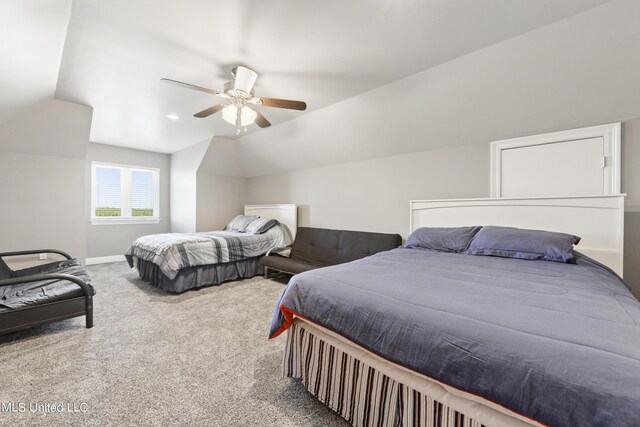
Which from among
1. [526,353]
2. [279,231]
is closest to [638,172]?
[526,353]

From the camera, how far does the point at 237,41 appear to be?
197cm

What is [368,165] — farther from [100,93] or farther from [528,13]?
[100,93]

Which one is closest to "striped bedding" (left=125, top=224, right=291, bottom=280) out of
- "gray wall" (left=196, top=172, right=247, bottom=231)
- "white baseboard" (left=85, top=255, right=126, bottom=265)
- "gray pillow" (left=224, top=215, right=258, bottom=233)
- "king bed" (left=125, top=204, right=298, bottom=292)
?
"king bed" (left=125, top=204, right=298, bottom=292)

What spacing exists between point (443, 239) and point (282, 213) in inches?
119

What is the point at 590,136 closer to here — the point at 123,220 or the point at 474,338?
the point at 474,338

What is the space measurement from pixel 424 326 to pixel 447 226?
2.25m

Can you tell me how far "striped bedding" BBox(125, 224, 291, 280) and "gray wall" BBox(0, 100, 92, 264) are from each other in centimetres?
95

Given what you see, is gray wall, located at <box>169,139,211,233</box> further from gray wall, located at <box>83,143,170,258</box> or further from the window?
the window

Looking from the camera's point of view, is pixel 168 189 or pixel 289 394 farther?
pixel 168 189

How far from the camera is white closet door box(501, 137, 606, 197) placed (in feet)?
7.27

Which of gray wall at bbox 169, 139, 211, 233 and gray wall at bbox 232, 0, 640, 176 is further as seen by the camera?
gray wall at bbox 169, 139, 211, 233

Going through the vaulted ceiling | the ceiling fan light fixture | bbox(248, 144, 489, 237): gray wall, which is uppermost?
the vaulted ceiling

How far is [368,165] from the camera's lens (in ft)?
12.3

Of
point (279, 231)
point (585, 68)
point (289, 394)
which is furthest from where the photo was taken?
point (279, 231)
